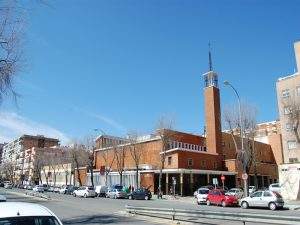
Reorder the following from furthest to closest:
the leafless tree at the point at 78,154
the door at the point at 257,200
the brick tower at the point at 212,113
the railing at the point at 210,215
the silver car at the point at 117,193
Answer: the leafless tree at the point at 78,154
the brick tower at the point at 212,113
the silver car at the point at 117,193
the door at the point at 257,200
the railing at the point at 210,215

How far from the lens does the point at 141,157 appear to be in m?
72.9

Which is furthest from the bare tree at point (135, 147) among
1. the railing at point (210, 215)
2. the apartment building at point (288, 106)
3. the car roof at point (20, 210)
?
the car roof at point (20, 210)

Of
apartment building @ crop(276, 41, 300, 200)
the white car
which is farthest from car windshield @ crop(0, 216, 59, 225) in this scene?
apartment building @ crop(276, 41, 300, 200)

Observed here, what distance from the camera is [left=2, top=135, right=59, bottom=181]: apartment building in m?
166

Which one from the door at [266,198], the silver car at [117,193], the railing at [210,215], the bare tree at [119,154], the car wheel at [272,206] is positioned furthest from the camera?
the bare tree at [119,154]

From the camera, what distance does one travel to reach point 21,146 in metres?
172

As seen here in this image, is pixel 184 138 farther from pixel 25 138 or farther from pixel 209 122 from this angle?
pixel 25 138

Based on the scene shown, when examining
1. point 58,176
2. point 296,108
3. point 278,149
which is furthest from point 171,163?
point 58,176

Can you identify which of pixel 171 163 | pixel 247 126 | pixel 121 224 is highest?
pixel 247 126

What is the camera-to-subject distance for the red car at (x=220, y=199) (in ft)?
123

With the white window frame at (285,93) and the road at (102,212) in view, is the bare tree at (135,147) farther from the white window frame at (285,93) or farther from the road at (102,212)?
the road at (102,212)

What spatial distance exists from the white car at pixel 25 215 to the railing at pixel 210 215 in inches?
337

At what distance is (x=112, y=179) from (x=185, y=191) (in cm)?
1929

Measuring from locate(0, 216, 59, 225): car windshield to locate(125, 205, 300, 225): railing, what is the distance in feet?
27.9
